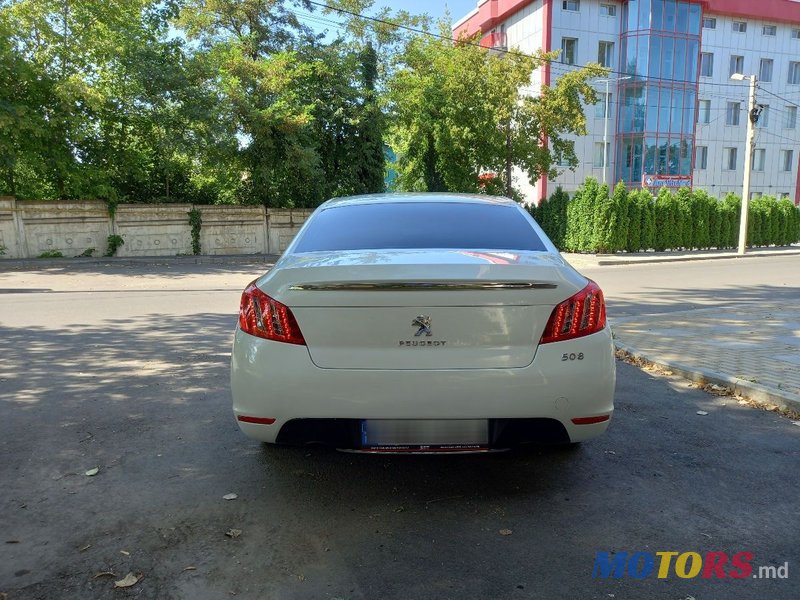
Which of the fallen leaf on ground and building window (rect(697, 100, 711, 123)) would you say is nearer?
A: the fallen leaf on ground

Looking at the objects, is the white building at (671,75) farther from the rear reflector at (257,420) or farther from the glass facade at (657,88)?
the rear reflector at (257,420)

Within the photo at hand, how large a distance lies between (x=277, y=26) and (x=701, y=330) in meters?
23.9

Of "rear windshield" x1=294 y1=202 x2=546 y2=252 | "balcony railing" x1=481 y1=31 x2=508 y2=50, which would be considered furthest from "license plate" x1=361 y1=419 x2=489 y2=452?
"balcony railing" x1=481 y1=31 x2=508 y2=50

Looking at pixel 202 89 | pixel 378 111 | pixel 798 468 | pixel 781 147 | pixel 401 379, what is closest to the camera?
pixel 401 379

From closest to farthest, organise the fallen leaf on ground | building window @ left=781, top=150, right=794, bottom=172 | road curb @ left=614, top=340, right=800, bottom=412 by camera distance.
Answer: the fallen leaf on ground
road curb @ left=614, top=340, right=800, bottom=412
building window @ left=781, top=150, right=794, bottom=172

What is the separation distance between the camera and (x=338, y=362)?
292 centimetres

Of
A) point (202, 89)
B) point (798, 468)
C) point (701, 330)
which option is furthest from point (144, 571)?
point (202, 89)

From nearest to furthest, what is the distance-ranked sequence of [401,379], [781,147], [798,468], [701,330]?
1. [401,379]
2. [798,468]
3. [701,330]
4. [781,147]

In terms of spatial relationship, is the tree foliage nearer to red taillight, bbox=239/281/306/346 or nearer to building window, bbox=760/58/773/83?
building window, bbox=760/58/773/83

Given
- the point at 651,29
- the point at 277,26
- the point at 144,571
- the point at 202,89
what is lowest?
the point at 144,571

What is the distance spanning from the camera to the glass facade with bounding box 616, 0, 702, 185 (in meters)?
36.9

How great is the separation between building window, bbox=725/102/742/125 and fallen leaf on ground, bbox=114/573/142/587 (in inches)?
1875

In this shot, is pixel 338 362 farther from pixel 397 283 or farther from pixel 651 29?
pixel 651 29

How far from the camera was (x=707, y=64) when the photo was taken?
4081cm
